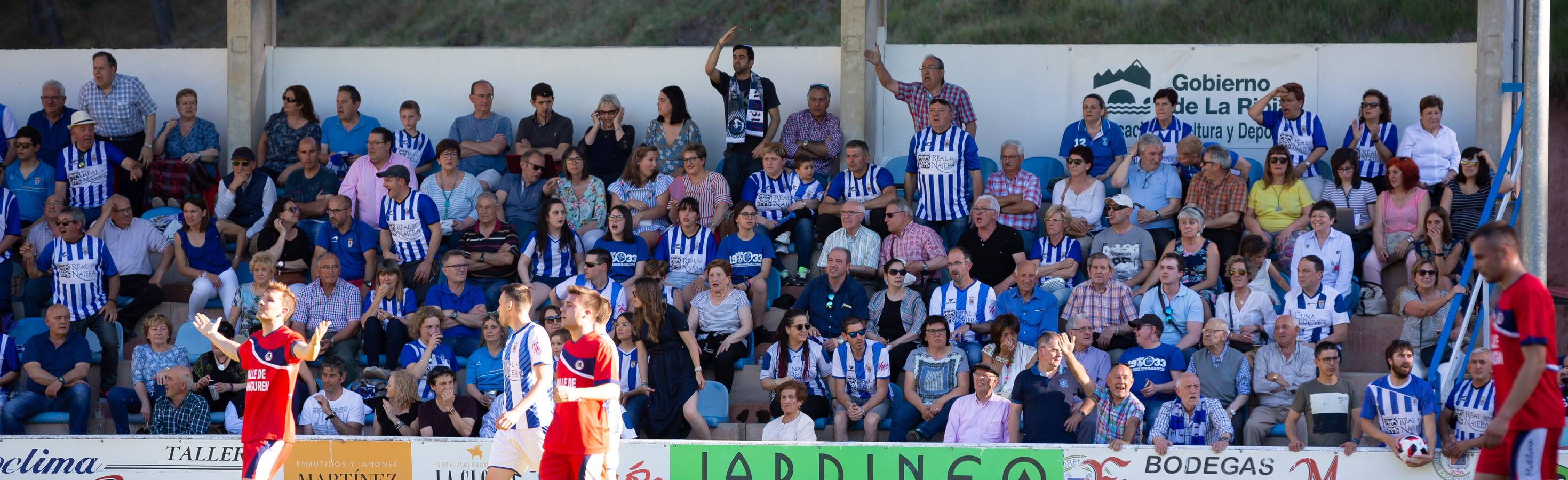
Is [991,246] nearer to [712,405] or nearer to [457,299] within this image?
[712,405]

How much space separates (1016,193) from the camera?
1200 centimetres

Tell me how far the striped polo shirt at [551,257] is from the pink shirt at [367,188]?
4.87 ft

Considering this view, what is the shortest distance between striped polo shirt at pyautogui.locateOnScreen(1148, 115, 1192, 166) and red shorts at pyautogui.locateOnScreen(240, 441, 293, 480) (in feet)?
25.5

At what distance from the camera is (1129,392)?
9484 millimetres

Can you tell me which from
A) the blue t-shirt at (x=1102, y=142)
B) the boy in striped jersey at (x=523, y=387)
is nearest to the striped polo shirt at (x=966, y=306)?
the blue t-shirt at (x=1102, y=142)

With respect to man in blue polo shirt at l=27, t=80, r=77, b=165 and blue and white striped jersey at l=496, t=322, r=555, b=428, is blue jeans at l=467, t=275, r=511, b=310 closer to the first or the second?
blue and white striped jersey at l=496, t=322, r=555, b=428

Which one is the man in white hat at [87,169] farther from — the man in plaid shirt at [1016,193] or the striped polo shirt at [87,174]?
the man in plaid shirt at [1016,193]

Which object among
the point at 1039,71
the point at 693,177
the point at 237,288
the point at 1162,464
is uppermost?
the point at 1039,71

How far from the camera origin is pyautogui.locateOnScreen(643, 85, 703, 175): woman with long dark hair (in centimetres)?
1266

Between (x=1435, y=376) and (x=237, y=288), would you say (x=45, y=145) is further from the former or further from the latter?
(x=1435, y=376)

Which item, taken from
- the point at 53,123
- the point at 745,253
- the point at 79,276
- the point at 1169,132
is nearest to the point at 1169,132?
the point at 1169,132

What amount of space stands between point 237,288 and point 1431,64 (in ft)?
34.2

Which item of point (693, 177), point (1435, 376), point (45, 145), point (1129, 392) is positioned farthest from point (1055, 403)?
point (45, 145)

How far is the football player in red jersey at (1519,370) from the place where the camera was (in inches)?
221
